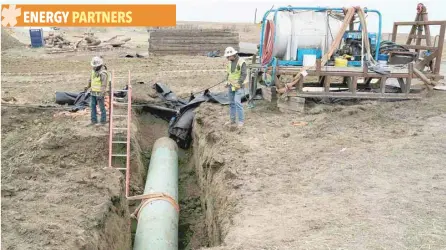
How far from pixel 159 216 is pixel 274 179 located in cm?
194

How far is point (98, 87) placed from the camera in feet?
31.0

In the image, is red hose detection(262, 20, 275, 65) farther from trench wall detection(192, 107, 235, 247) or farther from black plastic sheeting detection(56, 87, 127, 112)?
black plastic sheeting detection(56, 87, 127, 112)

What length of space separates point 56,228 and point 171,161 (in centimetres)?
462

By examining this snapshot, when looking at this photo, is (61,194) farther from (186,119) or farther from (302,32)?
(302,32)

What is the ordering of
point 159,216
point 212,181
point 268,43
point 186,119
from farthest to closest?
point 186,119
point 268,43
point 212,181
point 159,216

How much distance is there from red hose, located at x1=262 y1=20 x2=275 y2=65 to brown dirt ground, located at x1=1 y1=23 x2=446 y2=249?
1118 mm

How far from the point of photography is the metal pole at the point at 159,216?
6.54m

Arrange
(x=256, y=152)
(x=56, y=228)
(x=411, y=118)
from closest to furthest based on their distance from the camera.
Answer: (x=56, y=228) < (x=256, y=152) < (x=411, y=118)

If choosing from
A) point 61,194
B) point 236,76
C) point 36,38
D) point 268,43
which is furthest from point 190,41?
point 61,194

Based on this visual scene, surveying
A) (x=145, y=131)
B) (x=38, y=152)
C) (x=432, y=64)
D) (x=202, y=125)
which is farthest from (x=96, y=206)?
(x=432, y=64)

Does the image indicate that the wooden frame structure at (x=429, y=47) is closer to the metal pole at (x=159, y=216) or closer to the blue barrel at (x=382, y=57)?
the blue barrel at (x=382, y=57)

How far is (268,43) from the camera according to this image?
10.4 metres

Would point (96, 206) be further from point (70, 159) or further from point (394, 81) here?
point (394, 81)

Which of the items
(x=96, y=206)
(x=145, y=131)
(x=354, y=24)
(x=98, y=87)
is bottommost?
(x=145, y=131)
